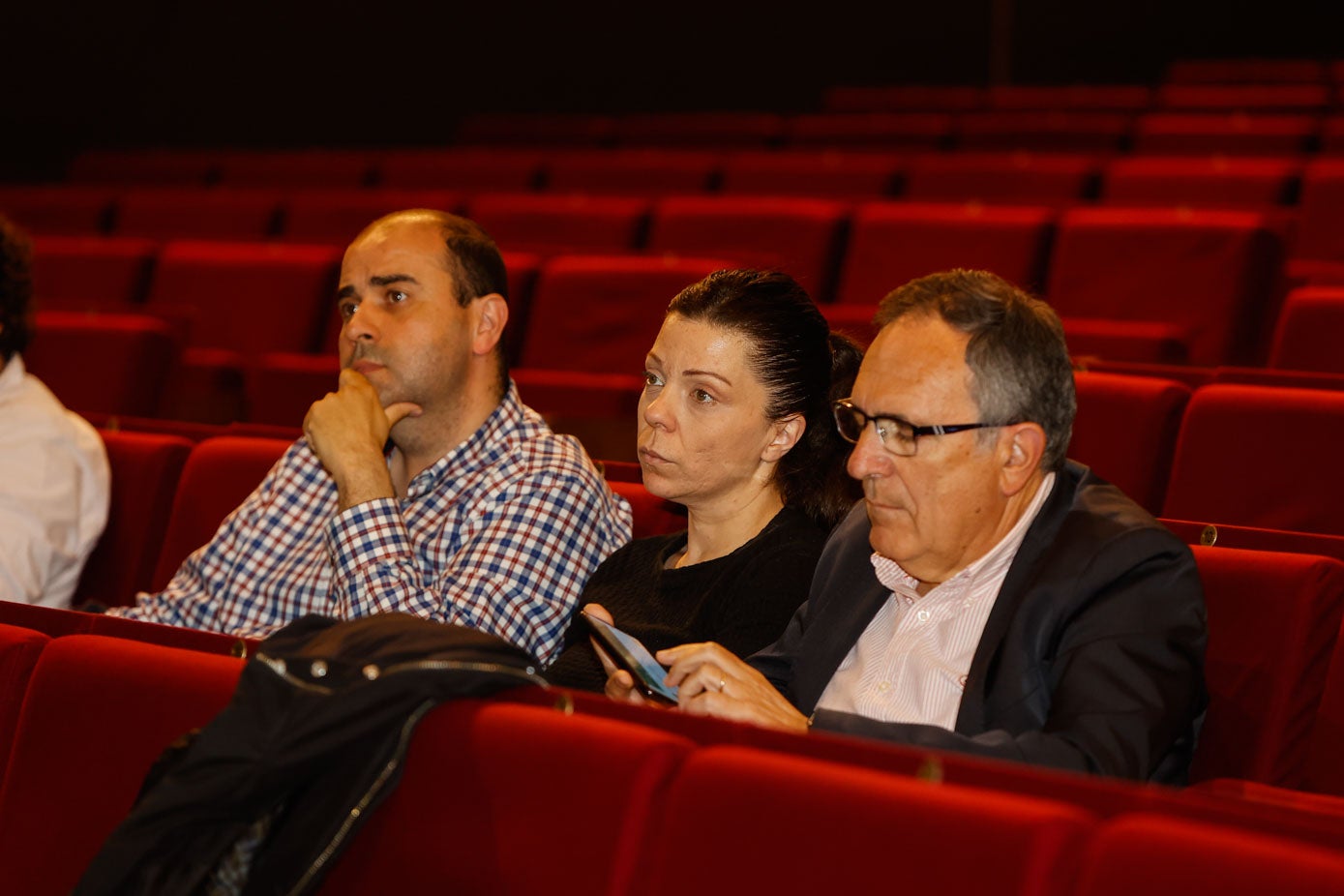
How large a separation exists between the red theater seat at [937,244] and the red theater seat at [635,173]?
31.3 inches

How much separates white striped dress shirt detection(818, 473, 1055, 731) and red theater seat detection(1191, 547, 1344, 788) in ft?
0.47

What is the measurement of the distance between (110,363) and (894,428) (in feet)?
4.23

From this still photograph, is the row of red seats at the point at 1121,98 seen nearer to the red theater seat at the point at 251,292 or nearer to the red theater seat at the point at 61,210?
the red theater seat at the point at 61,210

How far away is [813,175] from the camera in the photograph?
2949mm

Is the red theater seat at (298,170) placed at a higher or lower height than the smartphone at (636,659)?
higher

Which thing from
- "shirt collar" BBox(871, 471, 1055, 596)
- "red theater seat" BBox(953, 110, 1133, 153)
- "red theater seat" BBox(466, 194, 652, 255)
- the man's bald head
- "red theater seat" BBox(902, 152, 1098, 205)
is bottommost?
"shirt collar" BBox(871, 471, 1055, 596)

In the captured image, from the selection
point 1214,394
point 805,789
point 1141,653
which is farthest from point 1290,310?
point 805,789

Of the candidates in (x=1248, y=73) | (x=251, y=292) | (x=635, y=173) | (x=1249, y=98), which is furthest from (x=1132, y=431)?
(x=1248, y=73)

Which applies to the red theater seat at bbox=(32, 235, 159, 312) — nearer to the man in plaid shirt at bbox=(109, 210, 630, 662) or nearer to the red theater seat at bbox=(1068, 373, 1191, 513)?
the man in plaid shirt at bbox=(109, 210, 630, 662)

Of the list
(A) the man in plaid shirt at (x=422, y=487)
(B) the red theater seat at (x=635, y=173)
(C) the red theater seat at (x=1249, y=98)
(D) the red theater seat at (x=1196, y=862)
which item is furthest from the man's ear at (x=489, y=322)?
(C) the red theater seat at (x=1249, y=98)

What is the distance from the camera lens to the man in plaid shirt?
3.92 feet

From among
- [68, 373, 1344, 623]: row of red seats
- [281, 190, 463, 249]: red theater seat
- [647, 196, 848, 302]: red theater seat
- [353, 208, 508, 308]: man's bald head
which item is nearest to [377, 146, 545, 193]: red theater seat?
[281, 190, 463, 249]: red theater seat

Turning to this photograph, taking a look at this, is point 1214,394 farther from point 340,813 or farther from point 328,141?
point 328,141

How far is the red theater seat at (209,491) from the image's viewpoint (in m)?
1.44
